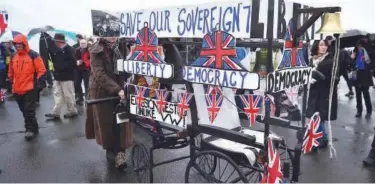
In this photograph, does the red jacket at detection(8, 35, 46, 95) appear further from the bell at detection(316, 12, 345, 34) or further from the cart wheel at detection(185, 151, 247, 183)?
the bell at detection(316, 12, 345, 34)

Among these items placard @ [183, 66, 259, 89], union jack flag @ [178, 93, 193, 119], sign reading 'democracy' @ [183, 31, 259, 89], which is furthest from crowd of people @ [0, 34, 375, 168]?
sign reading 'democracy' @ [183, 31, 259, 89]

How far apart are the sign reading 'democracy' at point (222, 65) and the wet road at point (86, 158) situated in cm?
180

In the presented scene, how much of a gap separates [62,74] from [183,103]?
15.0 ft

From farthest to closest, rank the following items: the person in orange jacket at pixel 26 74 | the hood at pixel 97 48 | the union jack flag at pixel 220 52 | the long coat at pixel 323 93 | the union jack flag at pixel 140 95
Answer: the person in orange jacket at pixel 26 74
the long coat at pixel 323 93
the hood at pixel 97 48
the union jack flag at pixel 140 95
the union jack flag at pixel 220 52

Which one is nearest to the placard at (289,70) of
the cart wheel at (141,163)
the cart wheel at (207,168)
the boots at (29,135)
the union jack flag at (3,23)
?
the cart wheel at (207,168)

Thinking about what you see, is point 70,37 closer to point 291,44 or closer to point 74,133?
point 74,133

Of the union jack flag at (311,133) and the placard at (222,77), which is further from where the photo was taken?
the union jack flag at (311,133)

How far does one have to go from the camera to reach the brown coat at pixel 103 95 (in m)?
3.99

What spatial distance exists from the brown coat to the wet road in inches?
16.0

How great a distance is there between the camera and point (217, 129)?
2.92 metres

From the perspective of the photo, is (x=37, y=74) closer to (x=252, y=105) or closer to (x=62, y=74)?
(x=62, y=74)

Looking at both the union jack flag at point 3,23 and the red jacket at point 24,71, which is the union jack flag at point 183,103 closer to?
the red jacket at point 24,71

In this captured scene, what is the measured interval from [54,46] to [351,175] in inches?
218

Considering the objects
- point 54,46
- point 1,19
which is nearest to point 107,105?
point 54,46
